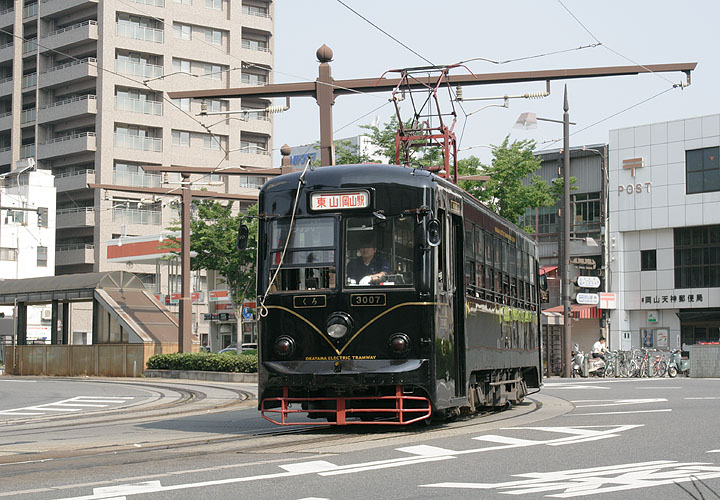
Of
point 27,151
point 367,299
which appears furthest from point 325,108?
point 27,151

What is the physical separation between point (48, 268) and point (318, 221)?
67.5 m

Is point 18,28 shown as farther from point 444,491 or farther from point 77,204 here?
point 444,491

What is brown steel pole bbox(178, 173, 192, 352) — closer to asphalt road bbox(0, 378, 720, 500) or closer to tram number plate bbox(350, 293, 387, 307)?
asphalt road bbox(0, 378, 720, 500)

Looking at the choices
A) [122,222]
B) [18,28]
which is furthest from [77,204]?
[18,28]

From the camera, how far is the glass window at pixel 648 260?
55.9 metres

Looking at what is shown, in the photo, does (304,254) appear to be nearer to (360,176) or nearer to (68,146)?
(360,176)

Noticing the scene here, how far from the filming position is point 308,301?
13461 mm

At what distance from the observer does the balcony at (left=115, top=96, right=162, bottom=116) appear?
7619 cm

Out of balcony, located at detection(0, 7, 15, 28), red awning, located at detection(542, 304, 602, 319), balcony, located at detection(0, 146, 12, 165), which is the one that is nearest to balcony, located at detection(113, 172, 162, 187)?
balcony, located at detection(0, 146, 12, 165)

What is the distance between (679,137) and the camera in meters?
53.6

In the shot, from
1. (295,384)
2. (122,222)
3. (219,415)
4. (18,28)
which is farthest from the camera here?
(18,28)

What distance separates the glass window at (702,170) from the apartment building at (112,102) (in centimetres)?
3071

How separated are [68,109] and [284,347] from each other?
66829mm

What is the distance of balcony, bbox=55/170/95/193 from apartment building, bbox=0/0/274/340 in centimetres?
7
